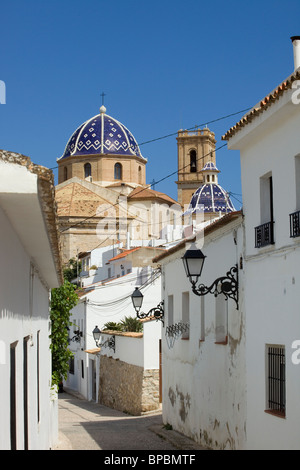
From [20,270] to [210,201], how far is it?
6350 cm

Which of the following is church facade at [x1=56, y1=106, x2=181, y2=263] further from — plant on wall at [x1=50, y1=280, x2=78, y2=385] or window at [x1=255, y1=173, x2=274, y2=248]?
window at [x1=255, y1=173, x2=274, y2=248]

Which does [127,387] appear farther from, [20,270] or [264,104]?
[20,270]

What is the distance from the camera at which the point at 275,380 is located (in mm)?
9633

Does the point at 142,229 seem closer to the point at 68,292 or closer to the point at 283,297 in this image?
the point at 68,292

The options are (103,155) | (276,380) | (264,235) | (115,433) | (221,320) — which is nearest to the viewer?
(276,380)

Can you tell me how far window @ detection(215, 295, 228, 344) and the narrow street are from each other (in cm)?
231

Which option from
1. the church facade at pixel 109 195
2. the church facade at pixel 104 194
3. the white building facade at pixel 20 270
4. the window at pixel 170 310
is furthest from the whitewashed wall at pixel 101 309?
the church facade at pixel 109 195

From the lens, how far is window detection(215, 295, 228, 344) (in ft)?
41.6

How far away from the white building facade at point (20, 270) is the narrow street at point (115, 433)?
268 inches

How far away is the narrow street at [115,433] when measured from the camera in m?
14.5

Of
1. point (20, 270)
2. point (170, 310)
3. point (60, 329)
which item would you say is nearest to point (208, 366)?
point (60, 329)

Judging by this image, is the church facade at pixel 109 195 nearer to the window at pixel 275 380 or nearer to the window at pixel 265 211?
the window at pixel 265 211
